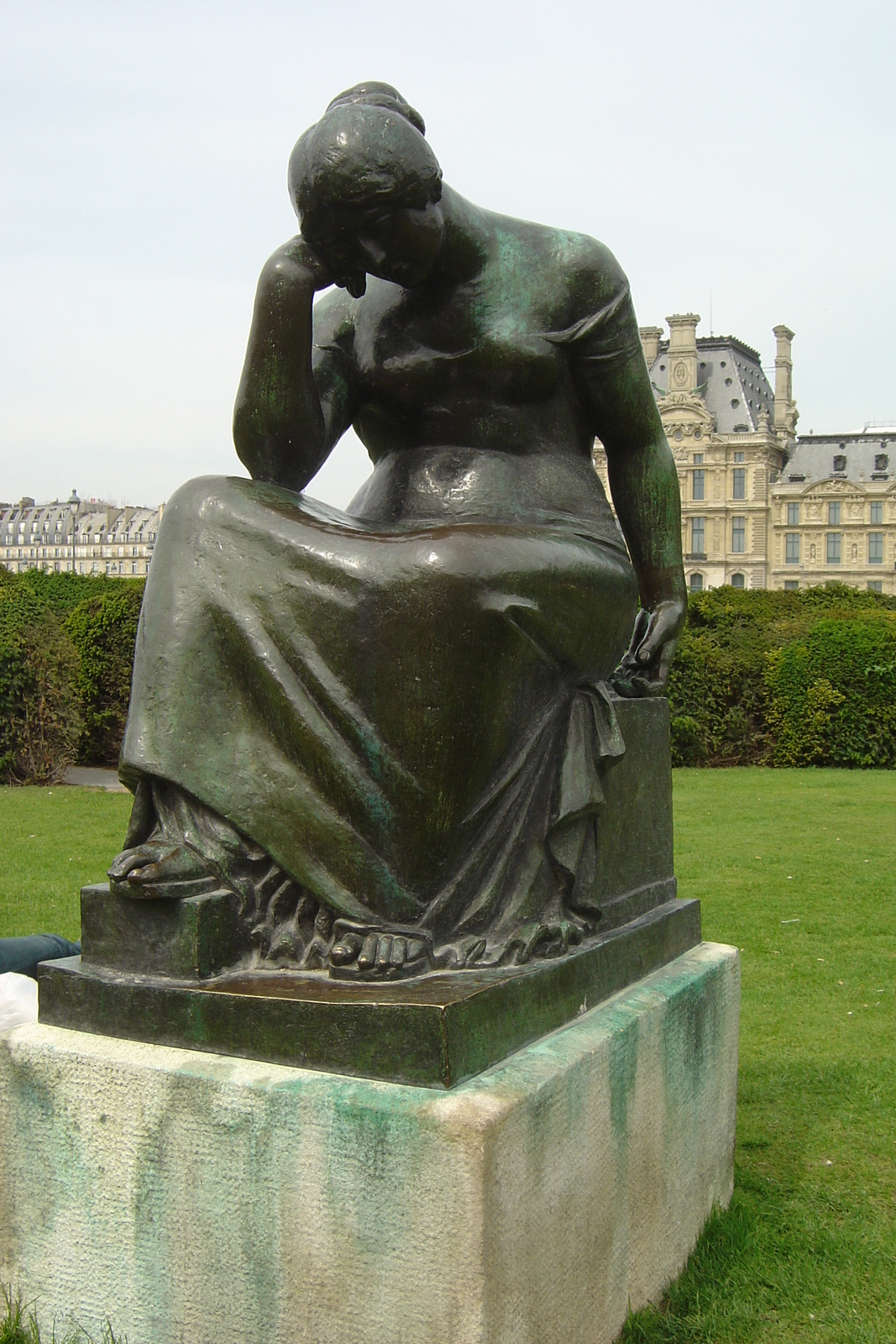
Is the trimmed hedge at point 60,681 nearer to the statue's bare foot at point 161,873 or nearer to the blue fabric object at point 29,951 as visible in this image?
the blue fabric object at point 29,951

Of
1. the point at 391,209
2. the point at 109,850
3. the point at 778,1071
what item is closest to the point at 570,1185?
the point at 391,209

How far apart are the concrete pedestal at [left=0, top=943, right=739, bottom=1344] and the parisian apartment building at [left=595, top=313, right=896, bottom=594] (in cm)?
5952

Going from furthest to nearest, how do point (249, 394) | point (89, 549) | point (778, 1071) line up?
point (89, 549) → point (778, 1071) → point (249, 394)

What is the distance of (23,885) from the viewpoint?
25.0 feet

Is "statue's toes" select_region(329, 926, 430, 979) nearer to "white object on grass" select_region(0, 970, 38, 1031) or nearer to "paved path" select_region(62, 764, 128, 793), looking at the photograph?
"white object on grass" select_region(0, 970, 38, 1031)

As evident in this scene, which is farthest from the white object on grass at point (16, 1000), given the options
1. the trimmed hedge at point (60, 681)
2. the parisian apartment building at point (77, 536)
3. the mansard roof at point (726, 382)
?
the parisian apartment building at point (77, 536)

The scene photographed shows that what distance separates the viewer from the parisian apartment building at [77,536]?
88.2m

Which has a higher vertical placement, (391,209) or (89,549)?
(89,549)

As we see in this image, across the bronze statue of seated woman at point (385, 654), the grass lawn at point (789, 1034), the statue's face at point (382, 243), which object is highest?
the statue's face at point (382, 243)

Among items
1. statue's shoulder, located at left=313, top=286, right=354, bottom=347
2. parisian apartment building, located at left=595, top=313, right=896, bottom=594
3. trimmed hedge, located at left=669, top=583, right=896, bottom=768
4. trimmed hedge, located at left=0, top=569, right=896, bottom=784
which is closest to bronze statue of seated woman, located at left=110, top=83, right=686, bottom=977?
statue's shoulder, located at left=313, top=286, right=354, bottom=347

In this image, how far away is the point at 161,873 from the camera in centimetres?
225

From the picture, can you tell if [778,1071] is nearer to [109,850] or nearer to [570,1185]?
[570,1185]

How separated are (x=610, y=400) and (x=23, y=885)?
5.91 metres

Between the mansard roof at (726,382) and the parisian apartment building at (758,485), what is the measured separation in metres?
0.05
